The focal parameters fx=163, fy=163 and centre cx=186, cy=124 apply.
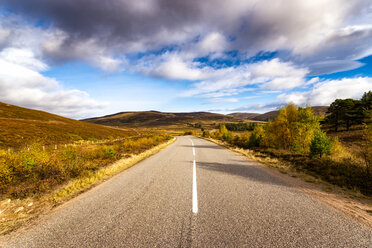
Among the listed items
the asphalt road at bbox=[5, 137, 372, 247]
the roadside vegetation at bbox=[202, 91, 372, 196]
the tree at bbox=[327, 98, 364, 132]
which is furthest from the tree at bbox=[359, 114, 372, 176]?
the tree at bbox=[327, 98, 364, 132]

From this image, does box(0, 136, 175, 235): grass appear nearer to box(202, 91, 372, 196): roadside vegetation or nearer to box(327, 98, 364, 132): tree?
box(202, 91, 372, 196): roadside vegetation

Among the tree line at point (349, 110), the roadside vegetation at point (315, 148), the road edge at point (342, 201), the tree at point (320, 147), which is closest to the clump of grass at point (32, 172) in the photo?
the road edge at point (342, 201)

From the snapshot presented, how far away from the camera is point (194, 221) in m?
3.57

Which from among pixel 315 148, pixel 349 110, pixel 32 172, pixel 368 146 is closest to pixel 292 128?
pixel 315 148

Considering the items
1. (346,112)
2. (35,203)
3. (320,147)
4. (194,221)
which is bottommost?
(35,203)

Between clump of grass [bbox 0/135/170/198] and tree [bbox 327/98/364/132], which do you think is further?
tree [bbox 327/98/364/132]

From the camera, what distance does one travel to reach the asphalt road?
2.96 m

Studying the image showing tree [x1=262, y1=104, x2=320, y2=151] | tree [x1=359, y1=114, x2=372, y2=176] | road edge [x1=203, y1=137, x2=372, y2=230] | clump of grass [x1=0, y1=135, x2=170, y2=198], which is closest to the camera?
road edge [x1=203, y1=137, x2=372, y2=230]

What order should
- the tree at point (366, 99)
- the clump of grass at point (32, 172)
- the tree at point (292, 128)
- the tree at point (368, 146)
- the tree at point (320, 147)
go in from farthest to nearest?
the tree at point (366, 99), the tree at point (292, 128), the tree at point (320, 147), the tree at point (368, 146), the clump of grass at point (32, 172)

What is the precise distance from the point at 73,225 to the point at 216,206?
3.37 metres

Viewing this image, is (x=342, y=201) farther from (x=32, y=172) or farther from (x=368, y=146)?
(x=32, y=172)

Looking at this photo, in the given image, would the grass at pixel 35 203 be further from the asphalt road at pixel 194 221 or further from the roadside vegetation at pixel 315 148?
the roadside vegetation at pixel 315 148

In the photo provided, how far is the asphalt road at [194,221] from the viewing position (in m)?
2.96

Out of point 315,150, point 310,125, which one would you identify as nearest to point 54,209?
point 315,150
